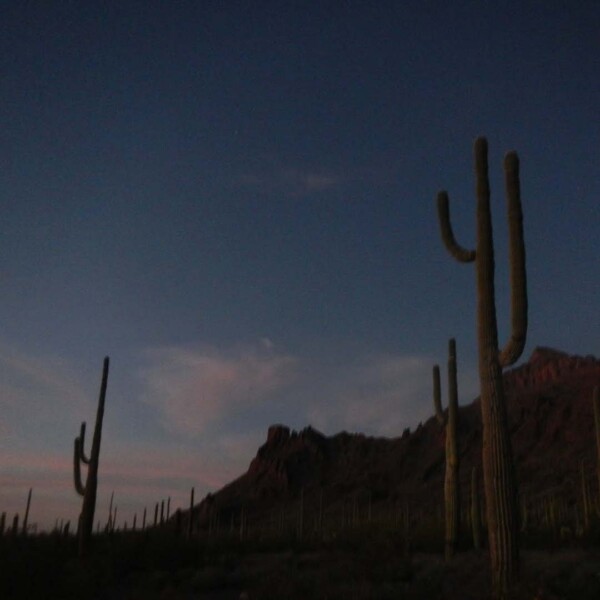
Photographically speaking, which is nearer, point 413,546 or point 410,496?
point 413,546

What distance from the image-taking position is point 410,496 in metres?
62.5

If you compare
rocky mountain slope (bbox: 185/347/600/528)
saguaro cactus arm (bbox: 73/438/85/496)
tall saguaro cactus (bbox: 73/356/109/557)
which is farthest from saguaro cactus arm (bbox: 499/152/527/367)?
rocky mountain slope (bbox: 185/347/600/528)

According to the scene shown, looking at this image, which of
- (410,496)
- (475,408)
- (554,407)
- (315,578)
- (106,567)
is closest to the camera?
(315,578)

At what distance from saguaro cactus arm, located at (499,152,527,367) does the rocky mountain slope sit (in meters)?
36.1

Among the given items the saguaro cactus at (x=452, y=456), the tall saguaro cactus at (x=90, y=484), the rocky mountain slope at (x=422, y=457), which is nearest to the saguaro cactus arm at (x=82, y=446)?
the tall saguaro cactus at (x=90, y=484)

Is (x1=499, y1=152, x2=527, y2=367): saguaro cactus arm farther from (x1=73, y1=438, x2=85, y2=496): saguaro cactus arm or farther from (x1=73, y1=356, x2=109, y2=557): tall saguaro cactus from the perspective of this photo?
(x1=73, y1=438, x2=85, y2=496): saguaro cactus arm

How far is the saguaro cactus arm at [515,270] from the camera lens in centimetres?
1109

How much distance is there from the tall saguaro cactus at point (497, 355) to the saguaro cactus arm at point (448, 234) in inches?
0.6

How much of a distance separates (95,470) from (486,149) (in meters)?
14.4

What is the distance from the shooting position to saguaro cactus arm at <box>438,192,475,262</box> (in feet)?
40.9

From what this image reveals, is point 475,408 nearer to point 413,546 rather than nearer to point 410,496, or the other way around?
point 410,496

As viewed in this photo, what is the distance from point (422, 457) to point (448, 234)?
65.8 m

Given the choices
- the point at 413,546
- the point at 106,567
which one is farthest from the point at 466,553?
the point at 106,567

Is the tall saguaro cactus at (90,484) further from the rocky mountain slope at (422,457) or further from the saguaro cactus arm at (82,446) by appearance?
the rocky mountain slope at (422,457)
